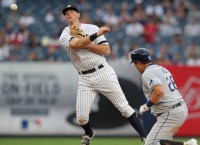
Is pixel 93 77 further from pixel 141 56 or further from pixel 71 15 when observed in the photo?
pixel 141 56

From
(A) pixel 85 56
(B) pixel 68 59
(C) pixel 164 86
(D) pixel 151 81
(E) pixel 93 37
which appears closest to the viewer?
(D) pixel 151 81

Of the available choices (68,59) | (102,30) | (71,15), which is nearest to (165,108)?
(102,30)

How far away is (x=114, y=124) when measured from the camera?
13.2m

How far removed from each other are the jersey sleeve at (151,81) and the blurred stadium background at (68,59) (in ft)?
15.3

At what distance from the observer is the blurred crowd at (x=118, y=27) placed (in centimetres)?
1761

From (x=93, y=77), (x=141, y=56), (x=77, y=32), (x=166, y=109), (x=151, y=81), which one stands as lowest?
(x=166, y=109)

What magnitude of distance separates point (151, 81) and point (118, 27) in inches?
498

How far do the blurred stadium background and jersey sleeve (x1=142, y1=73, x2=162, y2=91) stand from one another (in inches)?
183

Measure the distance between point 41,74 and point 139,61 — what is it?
229 inches

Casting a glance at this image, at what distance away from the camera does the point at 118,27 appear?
65.3ft

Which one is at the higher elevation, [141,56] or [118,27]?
[141,56]

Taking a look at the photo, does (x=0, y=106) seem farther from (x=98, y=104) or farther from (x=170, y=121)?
(x=170, y=121)

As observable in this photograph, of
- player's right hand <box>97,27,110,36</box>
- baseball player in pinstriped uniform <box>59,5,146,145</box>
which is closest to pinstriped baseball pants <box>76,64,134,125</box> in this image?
baseball player in pinstriped uniform <box>59,5,146,145</box>

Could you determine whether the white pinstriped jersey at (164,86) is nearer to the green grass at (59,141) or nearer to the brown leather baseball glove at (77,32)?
the brown leather baseball glove at (77,32)
